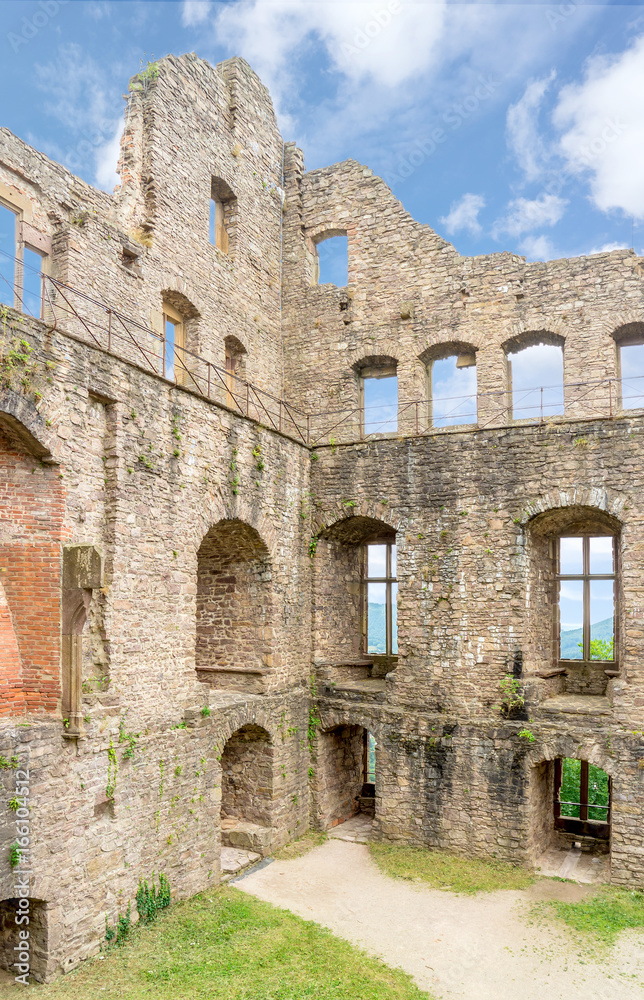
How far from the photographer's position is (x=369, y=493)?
1366cm

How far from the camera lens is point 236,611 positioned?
1283 centimetres

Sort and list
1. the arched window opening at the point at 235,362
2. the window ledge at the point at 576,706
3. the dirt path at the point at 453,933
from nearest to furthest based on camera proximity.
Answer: the dirt path at the point at 453,933 < the window ledge at the point at 576,706 < the arched window opening at the point at 235,362

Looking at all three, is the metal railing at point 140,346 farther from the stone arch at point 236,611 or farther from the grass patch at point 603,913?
the grass patch at point 603,913

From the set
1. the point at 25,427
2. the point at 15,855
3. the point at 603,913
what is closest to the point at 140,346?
the point at 25,427

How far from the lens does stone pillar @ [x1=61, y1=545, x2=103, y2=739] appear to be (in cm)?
816

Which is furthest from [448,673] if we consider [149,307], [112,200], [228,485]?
[112,200]

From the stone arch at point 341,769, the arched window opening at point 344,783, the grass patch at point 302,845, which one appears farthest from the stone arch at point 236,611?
the grass patch at point 302,845

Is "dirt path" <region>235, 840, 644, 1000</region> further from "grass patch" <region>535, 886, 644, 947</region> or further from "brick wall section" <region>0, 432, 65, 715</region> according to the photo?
"brick wall section" <region>0, 432, 65, 715</region>

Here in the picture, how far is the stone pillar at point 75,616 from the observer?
8.16 metres

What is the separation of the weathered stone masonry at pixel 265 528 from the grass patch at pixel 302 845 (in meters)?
0.20

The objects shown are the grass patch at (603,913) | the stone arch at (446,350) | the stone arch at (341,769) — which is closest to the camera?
the grass patch at (603,913)

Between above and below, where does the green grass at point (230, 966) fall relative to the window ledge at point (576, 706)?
below

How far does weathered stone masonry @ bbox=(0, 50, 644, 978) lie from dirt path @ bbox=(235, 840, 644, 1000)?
1.05m

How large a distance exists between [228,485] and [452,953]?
701 cm
